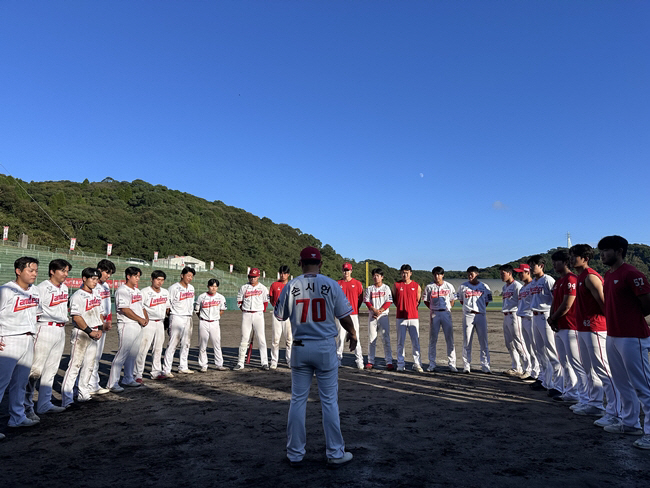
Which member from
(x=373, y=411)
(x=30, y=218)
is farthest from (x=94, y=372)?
(x=30, y=218)

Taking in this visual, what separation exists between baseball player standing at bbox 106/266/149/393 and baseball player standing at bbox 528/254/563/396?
7.40 meters

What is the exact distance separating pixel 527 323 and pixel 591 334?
2676mm

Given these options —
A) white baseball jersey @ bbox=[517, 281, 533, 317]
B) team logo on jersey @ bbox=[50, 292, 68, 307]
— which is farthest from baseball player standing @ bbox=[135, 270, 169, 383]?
white baseball jersey @ bbox=[517, 281, 533, 317]

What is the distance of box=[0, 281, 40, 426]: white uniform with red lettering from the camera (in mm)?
5004

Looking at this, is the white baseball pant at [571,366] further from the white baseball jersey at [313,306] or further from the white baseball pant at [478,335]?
the white baseball jersey at [313,306]

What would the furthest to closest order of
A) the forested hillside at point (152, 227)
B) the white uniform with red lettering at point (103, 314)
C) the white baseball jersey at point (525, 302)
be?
the forested hillside at point (152, 227)
the white baseball jersey at point (525, 302)
the white uniform with red lettering at point (103, 314)

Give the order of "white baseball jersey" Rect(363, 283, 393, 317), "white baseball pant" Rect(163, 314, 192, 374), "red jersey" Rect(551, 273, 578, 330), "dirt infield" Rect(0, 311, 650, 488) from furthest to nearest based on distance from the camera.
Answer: "white baseball jersey" Rect(363, 283, 393, 317) < "white baseball pant" Rect(163, 314, 192, 374) < "red jersey" Rect(551, 273, 578, 330) < "dirt infield" Rect(0, 311, 650, 488)

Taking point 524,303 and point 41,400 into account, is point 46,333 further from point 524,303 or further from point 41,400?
point 524,303

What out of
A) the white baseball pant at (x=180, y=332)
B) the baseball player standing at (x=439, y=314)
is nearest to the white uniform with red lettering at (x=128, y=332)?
the white baseball pant at (x=180, y=332)

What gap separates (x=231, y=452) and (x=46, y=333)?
3.65 meters

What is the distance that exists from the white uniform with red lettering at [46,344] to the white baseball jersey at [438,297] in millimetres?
7321

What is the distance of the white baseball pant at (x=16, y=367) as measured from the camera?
16.3ft

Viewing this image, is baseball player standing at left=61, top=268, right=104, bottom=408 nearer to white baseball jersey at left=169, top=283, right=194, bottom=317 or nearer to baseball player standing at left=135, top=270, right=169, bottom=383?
baseball player standing at left=135, top=270, right=169, bottom=383

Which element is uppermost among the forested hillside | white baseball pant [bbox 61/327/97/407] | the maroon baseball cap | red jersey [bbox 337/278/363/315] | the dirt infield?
the forested hillside
